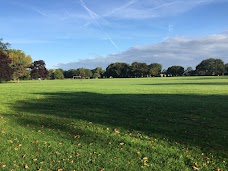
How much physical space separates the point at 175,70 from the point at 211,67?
72.4 feet

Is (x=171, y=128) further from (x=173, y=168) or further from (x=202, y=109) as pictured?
(x=202, y=109)

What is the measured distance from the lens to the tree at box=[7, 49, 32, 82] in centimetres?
9753

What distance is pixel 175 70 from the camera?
18225 cm

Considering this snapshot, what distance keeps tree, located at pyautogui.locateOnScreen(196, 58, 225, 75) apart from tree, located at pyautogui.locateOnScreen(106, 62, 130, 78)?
44223 millimetres

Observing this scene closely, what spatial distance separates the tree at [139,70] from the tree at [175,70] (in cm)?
1771

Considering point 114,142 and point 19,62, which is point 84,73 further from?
point 114,142

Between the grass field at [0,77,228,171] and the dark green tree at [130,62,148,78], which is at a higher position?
the dark green tree at [130,62,148,78]

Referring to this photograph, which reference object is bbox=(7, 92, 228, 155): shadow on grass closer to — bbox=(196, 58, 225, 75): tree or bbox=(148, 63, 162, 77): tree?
bbox=(148, 63, 162, 77): tree

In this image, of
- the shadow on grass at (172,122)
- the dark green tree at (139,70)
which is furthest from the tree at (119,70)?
the shadow on grass at (172,122)

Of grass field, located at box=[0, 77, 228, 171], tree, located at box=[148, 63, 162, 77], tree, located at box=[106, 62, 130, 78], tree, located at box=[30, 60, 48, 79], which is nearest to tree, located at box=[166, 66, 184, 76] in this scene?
tree, located at box=[148, 63, 162, 77]

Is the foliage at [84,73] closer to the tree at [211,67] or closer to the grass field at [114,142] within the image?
the tree at [211,67]

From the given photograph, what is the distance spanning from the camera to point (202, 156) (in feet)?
25.5

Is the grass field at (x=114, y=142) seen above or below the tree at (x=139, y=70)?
below

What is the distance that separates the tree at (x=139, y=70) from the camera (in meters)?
173
